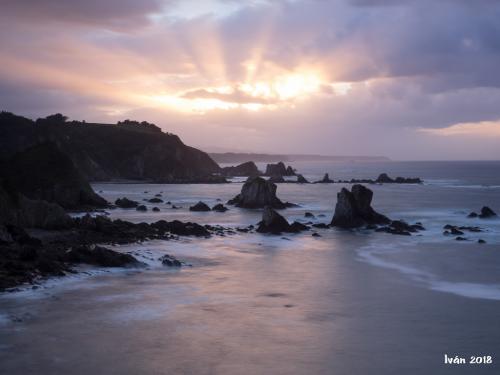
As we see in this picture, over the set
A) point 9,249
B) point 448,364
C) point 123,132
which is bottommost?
point 448,364

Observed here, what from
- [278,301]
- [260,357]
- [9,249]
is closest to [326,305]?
[278,301]

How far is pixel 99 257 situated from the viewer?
27172 mm

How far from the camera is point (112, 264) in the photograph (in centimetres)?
2694

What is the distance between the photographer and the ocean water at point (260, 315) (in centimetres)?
1627

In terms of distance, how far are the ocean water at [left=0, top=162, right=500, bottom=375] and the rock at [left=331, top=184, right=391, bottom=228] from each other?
12.0 metres

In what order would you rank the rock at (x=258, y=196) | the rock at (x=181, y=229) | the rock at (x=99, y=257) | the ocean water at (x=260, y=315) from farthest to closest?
the rock at (x=258, y=196) → the rock at (x=181, y=229) → the rock at (x=99, y=257) → the ocean water at (x=260, y=315)

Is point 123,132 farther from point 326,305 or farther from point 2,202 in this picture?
point 326,305

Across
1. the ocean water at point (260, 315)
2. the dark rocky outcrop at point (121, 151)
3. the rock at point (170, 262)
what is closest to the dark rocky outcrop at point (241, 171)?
the dark rocky outcrop at point (121, 151)

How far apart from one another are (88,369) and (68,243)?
16938mm

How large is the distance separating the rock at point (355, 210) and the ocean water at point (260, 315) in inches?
472

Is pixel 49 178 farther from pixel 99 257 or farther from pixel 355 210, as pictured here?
pixel 99 257

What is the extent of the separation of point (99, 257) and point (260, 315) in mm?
9911

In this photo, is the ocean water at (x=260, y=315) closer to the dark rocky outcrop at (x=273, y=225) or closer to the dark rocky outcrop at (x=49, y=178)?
the dark rocky outcrop at (x=273, y=225)

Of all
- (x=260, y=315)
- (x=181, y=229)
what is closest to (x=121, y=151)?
(x=181, y=229)
